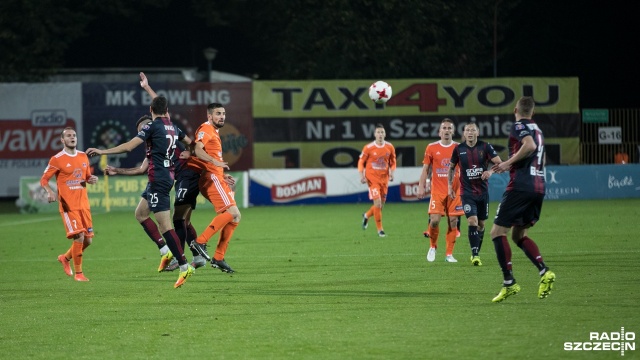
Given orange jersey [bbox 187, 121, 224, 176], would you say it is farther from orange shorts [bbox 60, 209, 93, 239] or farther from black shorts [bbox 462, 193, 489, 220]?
black shorts [bbox 462, 193, 489, 220]

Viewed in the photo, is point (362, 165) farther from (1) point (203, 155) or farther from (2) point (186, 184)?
(1) point (203, 155)

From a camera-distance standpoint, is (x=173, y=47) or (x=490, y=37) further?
(x=173, y=47)

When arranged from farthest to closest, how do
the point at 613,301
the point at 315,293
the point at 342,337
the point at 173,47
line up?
1. the point at 173,47
2. the point at 315,293
3. the point at 613,301
4. the point at 342,337

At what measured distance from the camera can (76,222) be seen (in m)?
14.6

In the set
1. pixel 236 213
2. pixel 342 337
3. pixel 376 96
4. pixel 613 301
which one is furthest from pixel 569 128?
pixel 342 337

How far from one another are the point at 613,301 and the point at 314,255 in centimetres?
721

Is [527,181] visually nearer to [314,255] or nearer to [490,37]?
[314,255]

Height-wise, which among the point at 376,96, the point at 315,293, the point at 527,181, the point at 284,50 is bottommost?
the point at 315,293

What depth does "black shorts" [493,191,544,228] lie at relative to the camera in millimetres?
10977

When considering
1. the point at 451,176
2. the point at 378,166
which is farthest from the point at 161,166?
the point at 378,166

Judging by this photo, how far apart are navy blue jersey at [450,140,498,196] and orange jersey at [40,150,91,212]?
5213mm

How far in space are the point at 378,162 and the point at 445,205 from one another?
6746 mm

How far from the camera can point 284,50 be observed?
46.1 m

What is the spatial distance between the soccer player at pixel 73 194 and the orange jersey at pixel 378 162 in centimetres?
885
